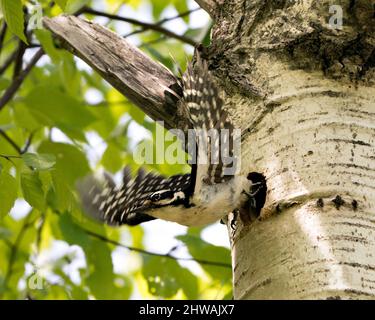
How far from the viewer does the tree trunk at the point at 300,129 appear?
2180mm

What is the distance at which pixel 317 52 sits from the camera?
261 centimetres

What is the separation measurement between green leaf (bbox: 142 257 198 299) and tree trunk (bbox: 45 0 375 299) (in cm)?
104

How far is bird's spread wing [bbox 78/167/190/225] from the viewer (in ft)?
10.0

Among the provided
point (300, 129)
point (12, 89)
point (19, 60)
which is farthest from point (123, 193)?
point (300, 129)

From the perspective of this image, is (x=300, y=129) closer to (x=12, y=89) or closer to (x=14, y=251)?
(x=12, y=89)

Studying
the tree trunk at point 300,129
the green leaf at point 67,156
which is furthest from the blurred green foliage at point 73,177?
the tree trunk at point 300,129

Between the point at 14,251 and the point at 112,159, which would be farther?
the point at 14,251

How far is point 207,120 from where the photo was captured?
269 centimetres

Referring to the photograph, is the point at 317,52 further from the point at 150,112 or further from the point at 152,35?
the point at 152,35

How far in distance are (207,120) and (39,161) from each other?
0.56 meters

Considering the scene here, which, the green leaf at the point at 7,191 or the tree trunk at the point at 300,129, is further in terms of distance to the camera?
the green leaf at the point at 7,191

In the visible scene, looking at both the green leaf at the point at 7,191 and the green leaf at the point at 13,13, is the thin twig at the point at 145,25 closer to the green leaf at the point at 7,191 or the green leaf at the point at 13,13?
the green leaf at the point at 13,13

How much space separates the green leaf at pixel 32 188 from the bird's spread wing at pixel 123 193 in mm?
368

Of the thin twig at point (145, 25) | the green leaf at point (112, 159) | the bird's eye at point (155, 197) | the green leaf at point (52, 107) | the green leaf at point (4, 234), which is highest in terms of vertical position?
the thin twig at point (145, 25)
